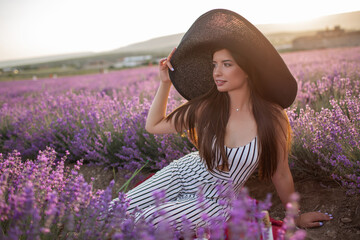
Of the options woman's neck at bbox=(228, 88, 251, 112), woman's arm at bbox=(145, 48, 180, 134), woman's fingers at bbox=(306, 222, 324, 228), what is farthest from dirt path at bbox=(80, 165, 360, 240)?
woman's arm at bbox=(145, 48, 180, 134)

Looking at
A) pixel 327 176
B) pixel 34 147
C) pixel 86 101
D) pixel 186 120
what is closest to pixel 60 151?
pixel 34 147

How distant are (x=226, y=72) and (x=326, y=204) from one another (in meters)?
1.31

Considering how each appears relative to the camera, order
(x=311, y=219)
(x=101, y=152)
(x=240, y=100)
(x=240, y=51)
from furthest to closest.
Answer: (x=101, y=152) → (x=311, y=219) → (x=240, y=100) → (x=240, y=51)

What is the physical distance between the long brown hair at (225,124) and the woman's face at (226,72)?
0.03 m

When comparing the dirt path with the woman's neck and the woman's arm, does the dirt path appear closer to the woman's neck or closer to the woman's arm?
the woman's neck

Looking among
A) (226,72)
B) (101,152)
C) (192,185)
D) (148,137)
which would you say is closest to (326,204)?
(192,185)

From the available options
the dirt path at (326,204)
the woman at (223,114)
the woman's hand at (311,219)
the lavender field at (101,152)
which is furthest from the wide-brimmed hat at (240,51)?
the dirt path at (326,204)

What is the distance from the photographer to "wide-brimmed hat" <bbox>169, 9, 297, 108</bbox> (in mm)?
1781

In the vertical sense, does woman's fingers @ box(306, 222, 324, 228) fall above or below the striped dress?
below

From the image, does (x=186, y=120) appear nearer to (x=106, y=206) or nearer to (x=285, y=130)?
(x=285, y=130)

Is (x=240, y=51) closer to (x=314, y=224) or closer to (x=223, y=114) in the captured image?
(x=223, y=114)

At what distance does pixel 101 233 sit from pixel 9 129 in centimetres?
412

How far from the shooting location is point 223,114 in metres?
2.02

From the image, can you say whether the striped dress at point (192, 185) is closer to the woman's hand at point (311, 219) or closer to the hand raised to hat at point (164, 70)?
the woman's hand at point (311, 219)
